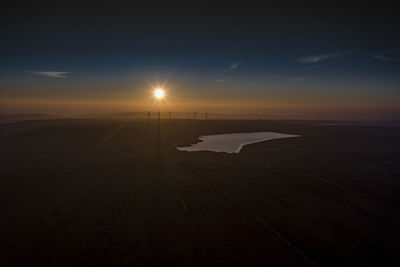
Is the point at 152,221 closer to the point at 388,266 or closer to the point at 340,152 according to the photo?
the point at 388,266

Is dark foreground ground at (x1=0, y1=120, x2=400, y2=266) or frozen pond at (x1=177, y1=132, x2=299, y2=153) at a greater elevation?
frozen pond at (x1=177, y1=132, x2=299, y2=153)

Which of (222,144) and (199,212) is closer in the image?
(199,212)

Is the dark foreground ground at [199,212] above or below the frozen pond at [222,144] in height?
below

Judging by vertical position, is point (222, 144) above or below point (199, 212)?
above

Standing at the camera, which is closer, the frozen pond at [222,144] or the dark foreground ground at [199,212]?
the dark foreground ground at [199,212]

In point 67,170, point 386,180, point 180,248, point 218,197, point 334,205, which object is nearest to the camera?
point 180,248

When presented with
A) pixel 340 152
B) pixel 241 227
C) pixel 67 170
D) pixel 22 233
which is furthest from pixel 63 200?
pixel 340 152

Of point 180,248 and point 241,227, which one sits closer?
point 180,248

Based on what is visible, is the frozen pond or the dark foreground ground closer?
the dark foreground ground
